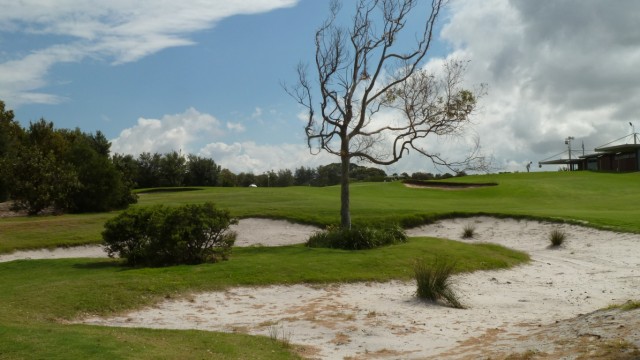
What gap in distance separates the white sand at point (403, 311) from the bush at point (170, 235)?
12.2 feet

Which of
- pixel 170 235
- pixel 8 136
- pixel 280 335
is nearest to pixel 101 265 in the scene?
pixel 170 235

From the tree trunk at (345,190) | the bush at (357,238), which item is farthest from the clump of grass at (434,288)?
the tree trunk at (345,190)

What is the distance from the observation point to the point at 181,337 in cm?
1085

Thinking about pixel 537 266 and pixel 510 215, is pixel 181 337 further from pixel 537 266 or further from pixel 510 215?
pixel 510 215

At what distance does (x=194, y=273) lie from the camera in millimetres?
17109

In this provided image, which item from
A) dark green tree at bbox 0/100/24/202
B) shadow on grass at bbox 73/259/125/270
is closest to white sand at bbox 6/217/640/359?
shadow on grass at bbox 73/259/125/270

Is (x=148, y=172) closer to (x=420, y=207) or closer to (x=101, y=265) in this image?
(x=420, y=207)

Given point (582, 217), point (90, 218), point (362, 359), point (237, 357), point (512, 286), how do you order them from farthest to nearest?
1. point (90, 218)
2. point (582, 217)
3. point (512, 286)
4. point (362, 359)
5. point (237, 357)

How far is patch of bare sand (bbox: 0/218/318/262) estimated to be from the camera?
81.5ft

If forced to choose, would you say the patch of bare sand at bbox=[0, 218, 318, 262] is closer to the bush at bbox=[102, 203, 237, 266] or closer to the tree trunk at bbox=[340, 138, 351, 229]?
the tree trunk at bbox=[340, 138, 351, 229]

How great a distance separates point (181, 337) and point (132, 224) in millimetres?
9486

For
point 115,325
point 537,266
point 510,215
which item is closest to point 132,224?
point 115,325

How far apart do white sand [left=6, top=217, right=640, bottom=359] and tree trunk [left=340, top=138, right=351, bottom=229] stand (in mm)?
7643

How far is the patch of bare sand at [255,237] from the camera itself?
81.5ft
